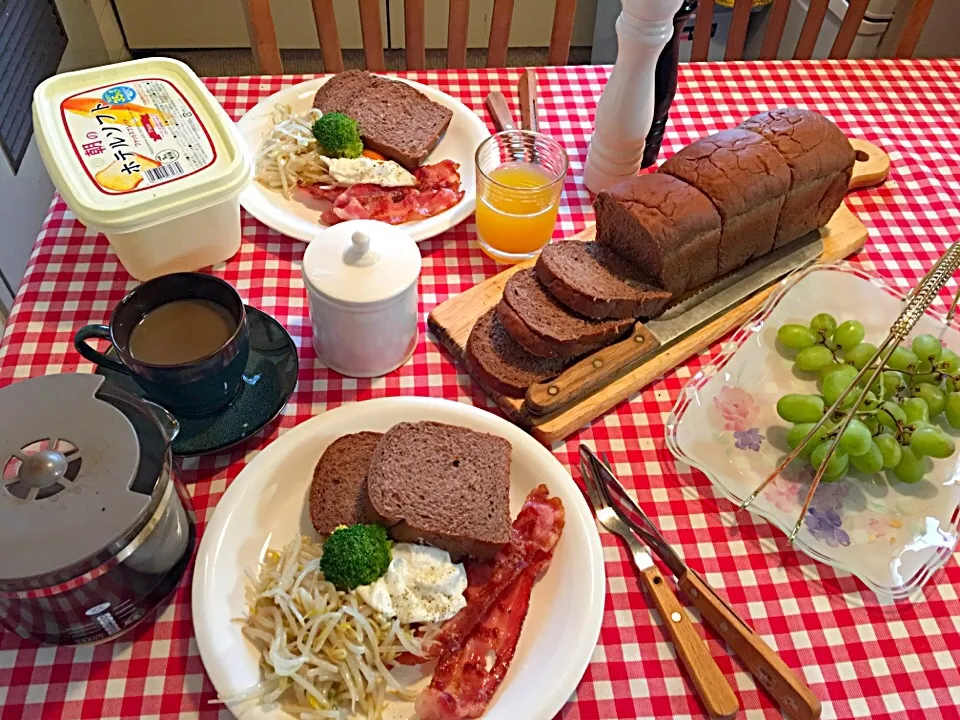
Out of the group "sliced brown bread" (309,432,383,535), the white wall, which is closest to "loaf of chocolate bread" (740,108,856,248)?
"sliced brown bread" (309,432,383,535)

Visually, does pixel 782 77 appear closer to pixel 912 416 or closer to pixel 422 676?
pixel 912 416

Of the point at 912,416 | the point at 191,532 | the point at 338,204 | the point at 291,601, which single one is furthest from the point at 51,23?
the point at 912,416

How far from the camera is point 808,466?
1192mm

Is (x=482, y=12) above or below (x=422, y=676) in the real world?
below

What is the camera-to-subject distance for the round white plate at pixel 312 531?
3.07ft

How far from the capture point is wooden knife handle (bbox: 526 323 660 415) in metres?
1.20

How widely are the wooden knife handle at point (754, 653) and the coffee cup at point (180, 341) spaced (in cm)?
73

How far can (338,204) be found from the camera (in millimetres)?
1489

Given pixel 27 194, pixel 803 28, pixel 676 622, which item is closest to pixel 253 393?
pixel 676 622

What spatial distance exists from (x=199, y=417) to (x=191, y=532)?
0.61 feet

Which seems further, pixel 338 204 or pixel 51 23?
pixel 51 23

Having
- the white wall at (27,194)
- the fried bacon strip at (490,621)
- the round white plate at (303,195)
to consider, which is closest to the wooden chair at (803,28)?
the round white plate at (303,195)

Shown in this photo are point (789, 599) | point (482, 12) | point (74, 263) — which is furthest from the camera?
point (482, 12)

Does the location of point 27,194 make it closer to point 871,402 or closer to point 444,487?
point 444,487
